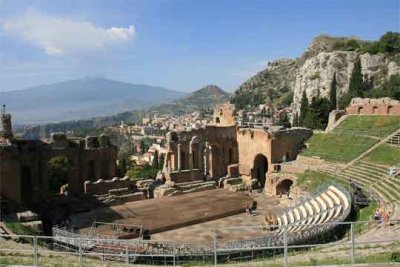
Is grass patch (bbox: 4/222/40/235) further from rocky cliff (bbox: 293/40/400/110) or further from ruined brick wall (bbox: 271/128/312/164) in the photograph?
rocky cliff (bbox: 293/40/400/110)

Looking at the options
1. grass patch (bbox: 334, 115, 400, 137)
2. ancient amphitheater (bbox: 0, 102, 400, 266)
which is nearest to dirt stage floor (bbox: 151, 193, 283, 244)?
ancient amphitheater (bbox: 0, 102, 400, 266)

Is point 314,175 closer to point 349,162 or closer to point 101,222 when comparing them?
point 349,162

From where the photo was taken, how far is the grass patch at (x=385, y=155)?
113 ft

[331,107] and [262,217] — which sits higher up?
[331,107]

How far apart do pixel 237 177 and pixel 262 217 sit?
1272 centimetres

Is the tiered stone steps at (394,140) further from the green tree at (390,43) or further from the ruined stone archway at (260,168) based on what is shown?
the green tree at (390,43)

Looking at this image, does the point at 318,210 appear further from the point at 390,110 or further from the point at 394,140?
the point at 390,110

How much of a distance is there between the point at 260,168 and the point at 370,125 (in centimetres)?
1153

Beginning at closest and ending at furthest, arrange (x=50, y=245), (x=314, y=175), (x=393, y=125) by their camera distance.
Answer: (x=50, y=245), (x=314, y=175), (x=393, y=125)

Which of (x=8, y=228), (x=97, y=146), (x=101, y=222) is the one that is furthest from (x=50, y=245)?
(x=97, y=146)

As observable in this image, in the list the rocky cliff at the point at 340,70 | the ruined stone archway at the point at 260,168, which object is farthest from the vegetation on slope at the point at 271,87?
the ruined stone archway at the point at 260,168

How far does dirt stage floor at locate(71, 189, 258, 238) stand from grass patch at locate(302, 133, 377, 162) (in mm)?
8308

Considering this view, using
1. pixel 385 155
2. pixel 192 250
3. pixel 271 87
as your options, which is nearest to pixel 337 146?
pixel 385 155

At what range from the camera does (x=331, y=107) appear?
64.1 metres
